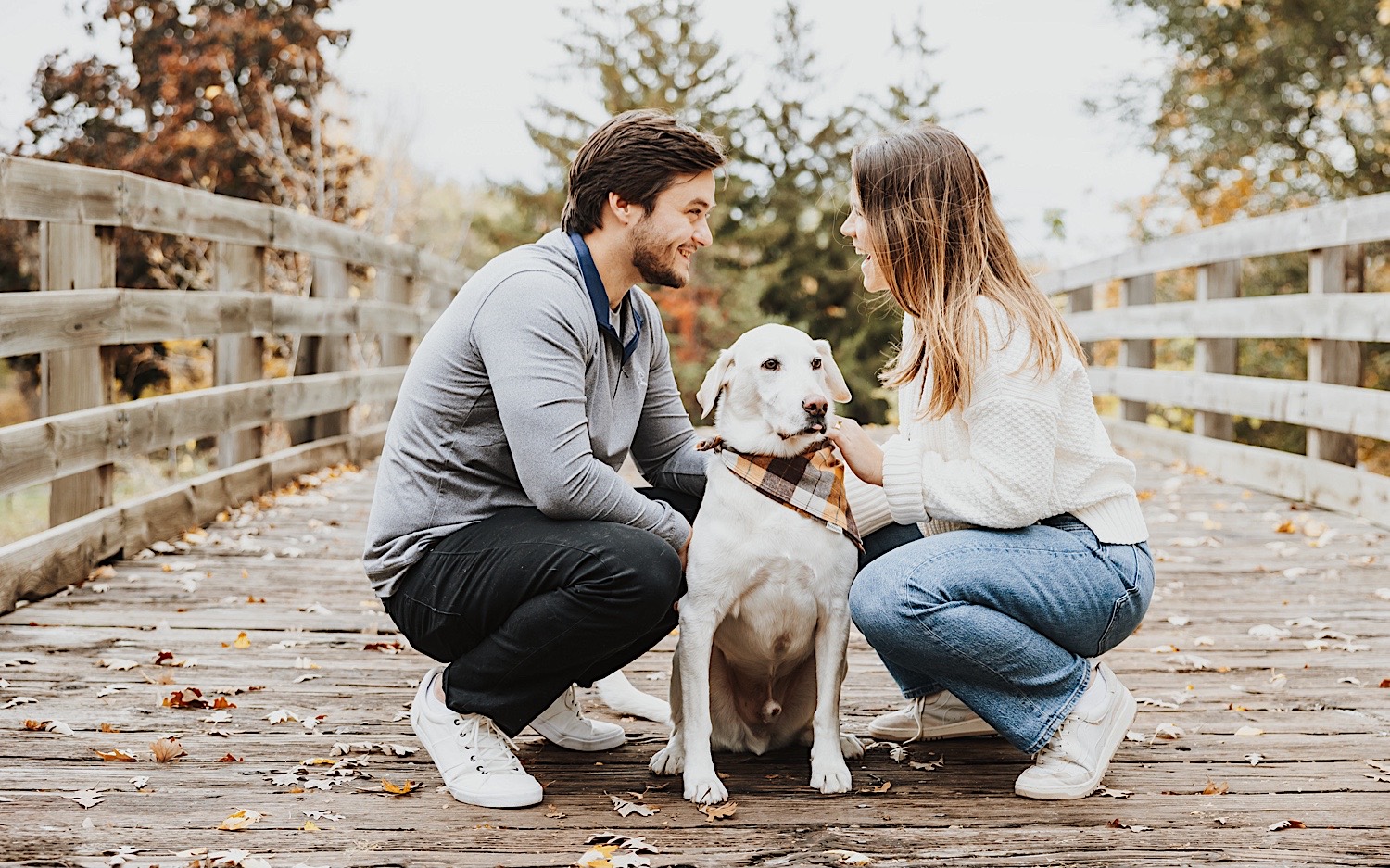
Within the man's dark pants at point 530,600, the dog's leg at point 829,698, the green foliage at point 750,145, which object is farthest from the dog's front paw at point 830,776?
the green foliage at point 750,145

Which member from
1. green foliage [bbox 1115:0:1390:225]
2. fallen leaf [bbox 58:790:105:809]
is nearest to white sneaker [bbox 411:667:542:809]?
fallen leaf [bbox 58:790:105:809]

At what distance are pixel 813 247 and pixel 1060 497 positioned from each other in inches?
610

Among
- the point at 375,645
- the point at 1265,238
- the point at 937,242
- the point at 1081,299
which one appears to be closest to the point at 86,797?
the point at 375,645

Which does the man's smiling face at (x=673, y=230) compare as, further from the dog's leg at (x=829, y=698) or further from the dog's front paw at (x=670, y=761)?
the dog's front paw at (x=670, y=761)

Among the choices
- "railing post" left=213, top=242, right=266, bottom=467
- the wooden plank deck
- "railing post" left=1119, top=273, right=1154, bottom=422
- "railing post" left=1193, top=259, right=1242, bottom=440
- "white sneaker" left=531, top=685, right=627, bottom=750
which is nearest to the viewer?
the wooden plank deck

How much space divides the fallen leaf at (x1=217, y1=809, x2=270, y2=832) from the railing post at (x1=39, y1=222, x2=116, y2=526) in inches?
93.6

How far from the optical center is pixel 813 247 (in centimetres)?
1780

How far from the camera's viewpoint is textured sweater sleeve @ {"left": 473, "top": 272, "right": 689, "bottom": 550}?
8.14 ft

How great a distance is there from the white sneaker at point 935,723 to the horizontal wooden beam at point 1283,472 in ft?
9.83

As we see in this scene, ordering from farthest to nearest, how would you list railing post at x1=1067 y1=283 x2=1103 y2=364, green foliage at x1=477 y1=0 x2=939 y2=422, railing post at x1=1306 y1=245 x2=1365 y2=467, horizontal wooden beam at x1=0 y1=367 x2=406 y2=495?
1. green foliage at x1=477 y1=0 x2=939 y2=422
2. railing post at x1=1067 y1=283 x2=1103 y2=364
3. railing post at x1=1306 y1=245 x2=1365 y2=467
4. horizontal wooden beam at x1=0 y1=367 x2=406 y2=495

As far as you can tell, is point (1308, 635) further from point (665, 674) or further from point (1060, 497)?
point (665, 674)

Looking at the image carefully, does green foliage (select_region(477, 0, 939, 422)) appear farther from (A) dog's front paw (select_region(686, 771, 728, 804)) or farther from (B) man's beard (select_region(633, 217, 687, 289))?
(A) dog's front paw (select_region(686, 771, 728, 804))

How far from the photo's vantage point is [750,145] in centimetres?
1784

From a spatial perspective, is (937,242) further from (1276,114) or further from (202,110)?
(202,110)
